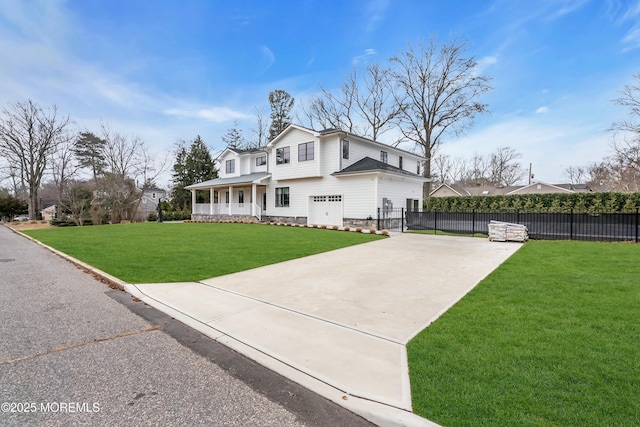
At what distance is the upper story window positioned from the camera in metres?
20.2

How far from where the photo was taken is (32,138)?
33156mm

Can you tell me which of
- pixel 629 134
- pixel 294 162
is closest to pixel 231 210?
pixel 294 162

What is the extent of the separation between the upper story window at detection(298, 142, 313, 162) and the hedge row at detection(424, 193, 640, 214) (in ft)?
41.7

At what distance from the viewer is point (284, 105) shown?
39281 millimetres

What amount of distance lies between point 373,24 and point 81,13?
43.6 feet

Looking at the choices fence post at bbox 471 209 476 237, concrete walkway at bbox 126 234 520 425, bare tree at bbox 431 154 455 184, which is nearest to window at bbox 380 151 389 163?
fence post at bbox 471 209 476 237

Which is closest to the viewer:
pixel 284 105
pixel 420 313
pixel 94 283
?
pixel 420 313

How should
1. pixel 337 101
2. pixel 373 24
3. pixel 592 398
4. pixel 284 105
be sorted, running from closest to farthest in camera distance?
pixel 592 398 < pixel 373 24 < pixel 337 101 < pixel 284 105

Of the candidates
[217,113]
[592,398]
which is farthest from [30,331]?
[217,113]

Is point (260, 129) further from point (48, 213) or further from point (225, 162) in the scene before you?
point (48, 213)

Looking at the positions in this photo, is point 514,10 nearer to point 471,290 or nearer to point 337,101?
point 471,290

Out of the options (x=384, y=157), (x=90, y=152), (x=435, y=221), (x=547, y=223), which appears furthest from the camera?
(x=90, y=152)

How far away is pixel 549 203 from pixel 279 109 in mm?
31979

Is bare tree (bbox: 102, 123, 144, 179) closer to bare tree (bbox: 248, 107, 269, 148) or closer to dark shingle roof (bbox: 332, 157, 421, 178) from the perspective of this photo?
bare tree (bbox: 248, 107, 269, 148)
